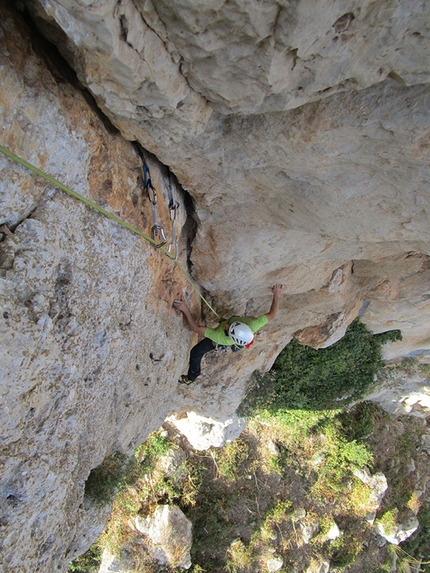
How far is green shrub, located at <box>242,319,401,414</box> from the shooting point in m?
8.30

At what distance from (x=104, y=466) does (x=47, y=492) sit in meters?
1.28

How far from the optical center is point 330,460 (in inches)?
412

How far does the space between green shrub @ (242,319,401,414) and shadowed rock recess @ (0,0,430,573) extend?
4.71 m

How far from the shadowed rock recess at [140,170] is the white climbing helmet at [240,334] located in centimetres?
76

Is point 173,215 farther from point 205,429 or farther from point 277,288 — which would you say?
point 205,429

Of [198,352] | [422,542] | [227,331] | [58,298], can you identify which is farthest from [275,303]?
[422,542]

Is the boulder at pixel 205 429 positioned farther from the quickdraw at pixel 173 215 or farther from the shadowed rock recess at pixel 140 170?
the quickdraw at pixel 173 215

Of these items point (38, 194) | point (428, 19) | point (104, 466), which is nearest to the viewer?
point (428, 19)

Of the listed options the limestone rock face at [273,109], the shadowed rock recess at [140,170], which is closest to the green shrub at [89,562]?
the shadowed rock recess at [140,170]

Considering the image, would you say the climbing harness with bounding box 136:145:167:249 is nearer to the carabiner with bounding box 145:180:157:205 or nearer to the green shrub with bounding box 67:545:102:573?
the carabiner with bounding box 145:180:157:205

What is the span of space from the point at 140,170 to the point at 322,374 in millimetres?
7340

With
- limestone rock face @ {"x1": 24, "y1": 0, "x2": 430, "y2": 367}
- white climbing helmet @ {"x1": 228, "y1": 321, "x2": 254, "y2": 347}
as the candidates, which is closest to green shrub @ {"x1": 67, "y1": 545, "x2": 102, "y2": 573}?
white climbing helmet @ {"x1": 228, "y1": 321, "x2": 254, "y2": 347}

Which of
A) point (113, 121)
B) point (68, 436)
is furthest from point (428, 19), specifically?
point (68, 436)

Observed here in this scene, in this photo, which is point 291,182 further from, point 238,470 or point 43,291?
point 238,470
